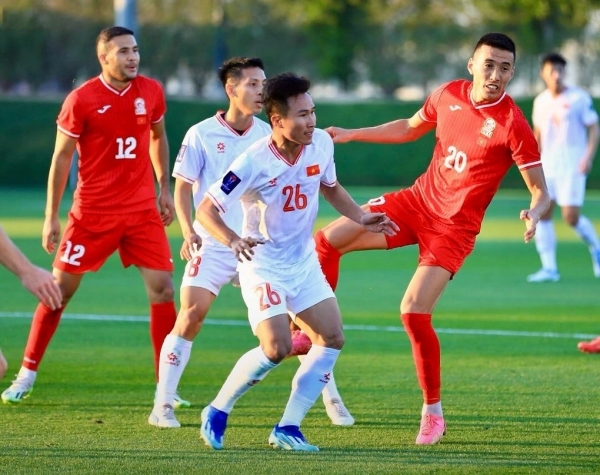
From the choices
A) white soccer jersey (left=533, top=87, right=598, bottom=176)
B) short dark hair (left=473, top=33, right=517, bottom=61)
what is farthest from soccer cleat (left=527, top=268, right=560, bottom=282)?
short dark hair (left=473, top=33, right=517, bottom=61)

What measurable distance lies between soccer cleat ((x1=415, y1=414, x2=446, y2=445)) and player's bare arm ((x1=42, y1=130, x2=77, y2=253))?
2763 millimetres

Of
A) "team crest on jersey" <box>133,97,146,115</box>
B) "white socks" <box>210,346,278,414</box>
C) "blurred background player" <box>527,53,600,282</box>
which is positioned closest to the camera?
"white socks" <box>210,346,278,414</box>

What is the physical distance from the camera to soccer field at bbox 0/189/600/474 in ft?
20.6

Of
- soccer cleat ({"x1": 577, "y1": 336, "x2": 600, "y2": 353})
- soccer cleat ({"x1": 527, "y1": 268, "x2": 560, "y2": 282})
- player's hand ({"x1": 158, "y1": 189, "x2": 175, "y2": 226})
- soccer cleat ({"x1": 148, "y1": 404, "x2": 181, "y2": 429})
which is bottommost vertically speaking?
soccer cleat ({"x1": 527, "y1": 268, "x2": 560, "y2": 282})

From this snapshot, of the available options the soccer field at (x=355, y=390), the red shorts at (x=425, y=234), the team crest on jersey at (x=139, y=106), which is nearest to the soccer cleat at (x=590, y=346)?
the soccer field at (x=355, y=390)

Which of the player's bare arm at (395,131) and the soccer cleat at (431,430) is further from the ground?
the player's bare arm at (395,131)

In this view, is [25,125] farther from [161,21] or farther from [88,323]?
[88,323]

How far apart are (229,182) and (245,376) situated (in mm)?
1033

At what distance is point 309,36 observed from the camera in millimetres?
49438

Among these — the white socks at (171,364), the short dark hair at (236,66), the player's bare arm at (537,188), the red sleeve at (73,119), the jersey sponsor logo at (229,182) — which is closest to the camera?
the jersey sponsor logo at (229,182)

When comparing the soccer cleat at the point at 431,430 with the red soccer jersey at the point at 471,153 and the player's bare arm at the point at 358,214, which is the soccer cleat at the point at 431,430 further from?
the red soccer jersey at the point at 471,153

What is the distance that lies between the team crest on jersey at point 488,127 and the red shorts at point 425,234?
1.87 feet

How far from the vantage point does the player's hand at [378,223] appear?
6.72 metres

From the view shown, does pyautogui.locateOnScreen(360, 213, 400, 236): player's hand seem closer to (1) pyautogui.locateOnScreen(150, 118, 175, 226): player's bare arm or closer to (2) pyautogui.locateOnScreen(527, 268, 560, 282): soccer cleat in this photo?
(1) pyautogui.locateOnScreen(150, 118, 175, 226): player's bare arm
